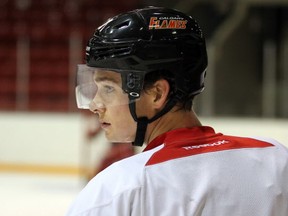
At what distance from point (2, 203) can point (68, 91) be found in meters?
3.53

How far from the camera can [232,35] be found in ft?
26.3

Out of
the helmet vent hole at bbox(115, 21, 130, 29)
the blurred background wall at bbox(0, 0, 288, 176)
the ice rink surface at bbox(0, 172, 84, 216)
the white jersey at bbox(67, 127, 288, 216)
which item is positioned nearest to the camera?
the white jersey at bbox(67, 127, 288, 216)

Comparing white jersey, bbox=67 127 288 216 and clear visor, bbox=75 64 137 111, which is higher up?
clear visor, bbox=75 64 137 111

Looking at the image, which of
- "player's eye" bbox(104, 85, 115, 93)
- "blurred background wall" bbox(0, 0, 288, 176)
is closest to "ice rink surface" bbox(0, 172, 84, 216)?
"blurred background wall" bbox(0, 0, 288, 176)

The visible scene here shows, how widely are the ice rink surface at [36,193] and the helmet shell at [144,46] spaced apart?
4.08 metres

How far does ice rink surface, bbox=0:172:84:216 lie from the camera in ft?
17.9

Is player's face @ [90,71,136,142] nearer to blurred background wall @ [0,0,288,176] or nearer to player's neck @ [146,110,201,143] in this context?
player's neck @ [146,110,201,143]

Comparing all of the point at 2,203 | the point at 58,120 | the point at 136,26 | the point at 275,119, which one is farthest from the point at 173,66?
the point at 58,120

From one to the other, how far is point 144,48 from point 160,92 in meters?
0.08

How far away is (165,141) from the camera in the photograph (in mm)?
1130

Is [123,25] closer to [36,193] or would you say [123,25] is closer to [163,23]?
[163,23]

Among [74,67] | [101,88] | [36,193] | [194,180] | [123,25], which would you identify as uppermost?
[123,25]

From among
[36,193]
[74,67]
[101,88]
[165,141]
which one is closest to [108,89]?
[101,88]

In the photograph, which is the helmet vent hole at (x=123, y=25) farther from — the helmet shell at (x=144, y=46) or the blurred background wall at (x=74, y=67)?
the blurred background wall at (x=74, y=67)
